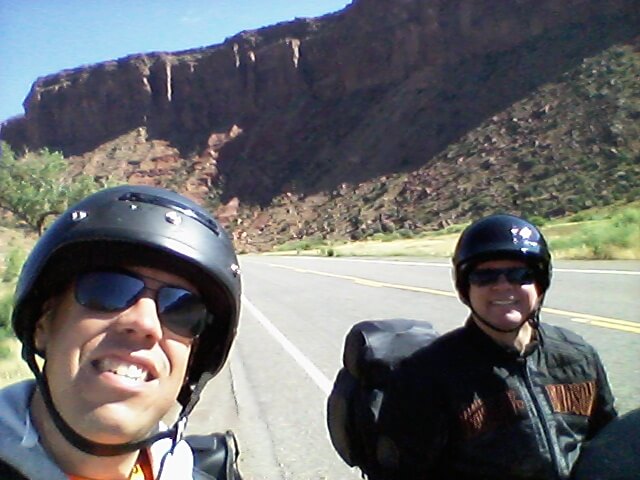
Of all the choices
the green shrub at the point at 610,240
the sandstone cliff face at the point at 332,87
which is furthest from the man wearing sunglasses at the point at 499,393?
the sandstone cliff face at the point at 332,87

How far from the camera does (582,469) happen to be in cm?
226

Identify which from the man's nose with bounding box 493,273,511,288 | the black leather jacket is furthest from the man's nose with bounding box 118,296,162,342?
the man's nose with bounding box 493,273,511,288

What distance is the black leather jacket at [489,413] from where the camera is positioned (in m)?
2.80

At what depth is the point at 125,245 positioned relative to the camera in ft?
6.88

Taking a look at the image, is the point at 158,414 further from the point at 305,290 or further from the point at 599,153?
the point at 599,153

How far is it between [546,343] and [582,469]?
0.84 m

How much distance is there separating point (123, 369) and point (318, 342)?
29.3 ft

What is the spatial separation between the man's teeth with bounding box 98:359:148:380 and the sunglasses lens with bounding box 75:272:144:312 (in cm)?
13

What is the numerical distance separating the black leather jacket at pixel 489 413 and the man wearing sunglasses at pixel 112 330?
95 centimetres

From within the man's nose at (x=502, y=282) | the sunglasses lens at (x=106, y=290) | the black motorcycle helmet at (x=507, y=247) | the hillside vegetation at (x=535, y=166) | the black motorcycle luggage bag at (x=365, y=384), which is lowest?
the hillside vegetation at (x=535, y=166)

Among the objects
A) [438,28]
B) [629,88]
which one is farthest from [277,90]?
[629,88]

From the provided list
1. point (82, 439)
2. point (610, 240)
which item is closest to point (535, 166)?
point (610, 240)

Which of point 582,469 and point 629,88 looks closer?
point 582,469

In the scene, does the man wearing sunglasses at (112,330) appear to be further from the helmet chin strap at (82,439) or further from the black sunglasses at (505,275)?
the black sunglasses at (505,275)
